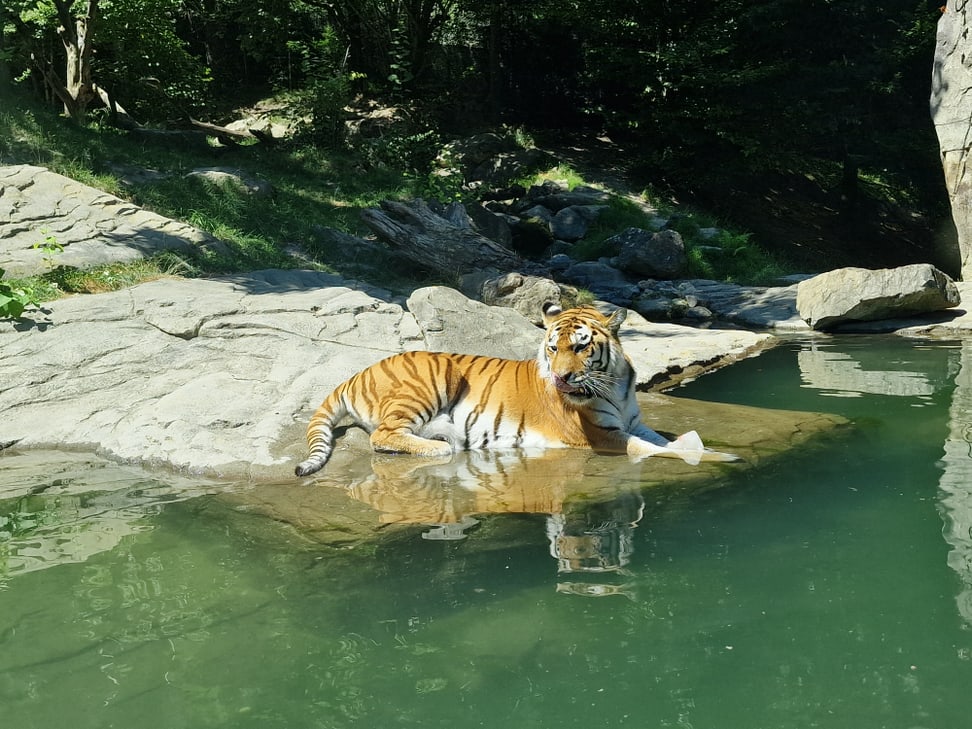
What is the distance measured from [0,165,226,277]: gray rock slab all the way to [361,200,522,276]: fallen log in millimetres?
2413

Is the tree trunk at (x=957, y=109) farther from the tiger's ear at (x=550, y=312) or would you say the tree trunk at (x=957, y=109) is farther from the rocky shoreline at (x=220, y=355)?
the tiger's ear at (x=550, y=312)

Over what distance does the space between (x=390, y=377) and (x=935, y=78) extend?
1125 centimetres

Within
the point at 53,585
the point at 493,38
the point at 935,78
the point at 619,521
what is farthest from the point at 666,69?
the point at 53,585

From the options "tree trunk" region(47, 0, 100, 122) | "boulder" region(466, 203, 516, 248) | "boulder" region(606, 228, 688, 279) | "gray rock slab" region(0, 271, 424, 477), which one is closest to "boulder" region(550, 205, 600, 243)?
"boulder" region(466, 203, 516, 248)

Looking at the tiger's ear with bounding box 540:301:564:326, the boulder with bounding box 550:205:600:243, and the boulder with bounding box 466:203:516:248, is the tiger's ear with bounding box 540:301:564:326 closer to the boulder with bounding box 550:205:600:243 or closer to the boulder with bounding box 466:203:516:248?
the boulder with bounding box 466:203:516:248

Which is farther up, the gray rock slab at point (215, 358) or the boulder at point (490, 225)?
the boulder at point (490, 225)

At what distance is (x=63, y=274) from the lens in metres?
8.98

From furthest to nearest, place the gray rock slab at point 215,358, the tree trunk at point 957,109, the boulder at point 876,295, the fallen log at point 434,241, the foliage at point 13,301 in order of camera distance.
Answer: the tree trunk at point 957,109 → the fallen log at point 434,241 → the boulder at point 876,295 → the foliage at point 13,301 → the gray rock slab at point 215,358

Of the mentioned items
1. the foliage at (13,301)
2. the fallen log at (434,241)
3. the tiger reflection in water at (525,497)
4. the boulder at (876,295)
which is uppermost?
the fallen log at (434,241)

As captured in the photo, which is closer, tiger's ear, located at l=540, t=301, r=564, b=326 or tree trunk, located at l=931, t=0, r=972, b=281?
tiger's ear, located at l=540, t=301, r=564, b=326

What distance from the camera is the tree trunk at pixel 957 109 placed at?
1310cm

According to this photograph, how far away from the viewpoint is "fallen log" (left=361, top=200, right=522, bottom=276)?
12250mm

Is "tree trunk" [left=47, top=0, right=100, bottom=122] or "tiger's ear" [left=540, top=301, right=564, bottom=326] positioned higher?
"tree trunk" [left=47, top=0, right=100, bottom=122]

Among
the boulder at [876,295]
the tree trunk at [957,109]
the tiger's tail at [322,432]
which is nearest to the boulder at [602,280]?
the boulder at [876,295]
